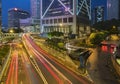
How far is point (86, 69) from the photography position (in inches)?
1876

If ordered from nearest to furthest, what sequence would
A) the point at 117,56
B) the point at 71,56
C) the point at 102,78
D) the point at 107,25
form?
the point at 102,78 < the point at 117,56 < the point at 71,56 < the point at 107,25

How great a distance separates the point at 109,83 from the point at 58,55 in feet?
117

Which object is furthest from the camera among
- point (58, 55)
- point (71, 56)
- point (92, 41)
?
point (92, 41)

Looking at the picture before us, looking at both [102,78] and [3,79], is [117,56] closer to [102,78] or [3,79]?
[102,78]

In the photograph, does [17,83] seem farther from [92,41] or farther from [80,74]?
[92,41]

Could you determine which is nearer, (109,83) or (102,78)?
(109,83)

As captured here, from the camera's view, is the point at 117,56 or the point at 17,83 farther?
the point at 117,56

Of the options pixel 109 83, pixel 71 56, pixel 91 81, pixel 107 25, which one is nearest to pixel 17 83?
pixel 91 81

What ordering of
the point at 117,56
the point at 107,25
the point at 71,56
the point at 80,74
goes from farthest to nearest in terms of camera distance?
the point at 107,25 < the point at 71,56 < the point at 117,56 < the point at 80,74

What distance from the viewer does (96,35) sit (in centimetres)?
9844

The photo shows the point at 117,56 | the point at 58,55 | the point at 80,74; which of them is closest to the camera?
the point at 80,74

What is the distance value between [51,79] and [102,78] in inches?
312

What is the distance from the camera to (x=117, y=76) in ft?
134

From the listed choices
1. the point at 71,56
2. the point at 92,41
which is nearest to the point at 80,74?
the point at 71,56
